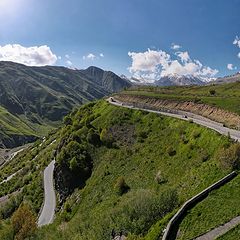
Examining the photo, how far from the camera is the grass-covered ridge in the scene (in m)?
45.6

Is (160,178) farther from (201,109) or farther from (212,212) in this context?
(201,109)

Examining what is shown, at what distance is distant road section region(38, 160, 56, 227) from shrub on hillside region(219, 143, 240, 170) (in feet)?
154

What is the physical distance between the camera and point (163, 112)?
343 feet

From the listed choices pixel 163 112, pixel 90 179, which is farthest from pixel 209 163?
pixel 163 112

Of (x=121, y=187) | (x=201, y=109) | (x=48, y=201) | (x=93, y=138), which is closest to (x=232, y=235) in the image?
(x=121, y=187)

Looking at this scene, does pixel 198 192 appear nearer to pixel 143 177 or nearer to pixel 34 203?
pixel 143 177

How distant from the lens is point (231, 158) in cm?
4838

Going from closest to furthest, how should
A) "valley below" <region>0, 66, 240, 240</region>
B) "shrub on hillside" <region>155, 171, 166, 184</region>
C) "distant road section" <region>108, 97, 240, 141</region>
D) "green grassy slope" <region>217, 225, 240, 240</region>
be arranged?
"green grassy slope" <region>217, 225, 240, 240</region>, "valley below" <region>0, 66, 240, 240</region>, "shrub on hillside" <region>155, 171, 166, 184</region>, "distant road section" <region>108, 97, 240, 141</region>

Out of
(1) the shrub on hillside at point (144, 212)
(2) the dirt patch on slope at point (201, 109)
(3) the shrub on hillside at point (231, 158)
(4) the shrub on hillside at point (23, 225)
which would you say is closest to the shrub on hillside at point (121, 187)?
(4) the shrub on hillside at point (23, 225)

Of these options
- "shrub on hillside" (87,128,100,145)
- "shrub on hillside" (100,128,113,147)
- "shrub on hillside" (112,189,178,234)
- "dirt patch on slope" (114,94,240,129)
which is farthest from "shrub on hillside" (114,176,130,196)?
"shrub on hillside" (87,128,100,145)

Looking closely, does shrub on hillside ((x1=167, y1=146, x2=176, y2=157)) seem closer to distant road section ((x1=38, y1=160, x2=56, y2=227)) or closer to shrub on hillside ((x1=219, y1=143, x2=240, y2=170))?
shrub on hillside ((x1=219, y1=143, x2=240, y2=170))

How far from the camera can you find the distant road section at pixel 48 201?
83.5m

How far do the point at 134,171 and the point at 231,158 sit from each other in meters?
27.7

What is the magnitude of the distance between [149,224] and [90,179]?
4342cm
